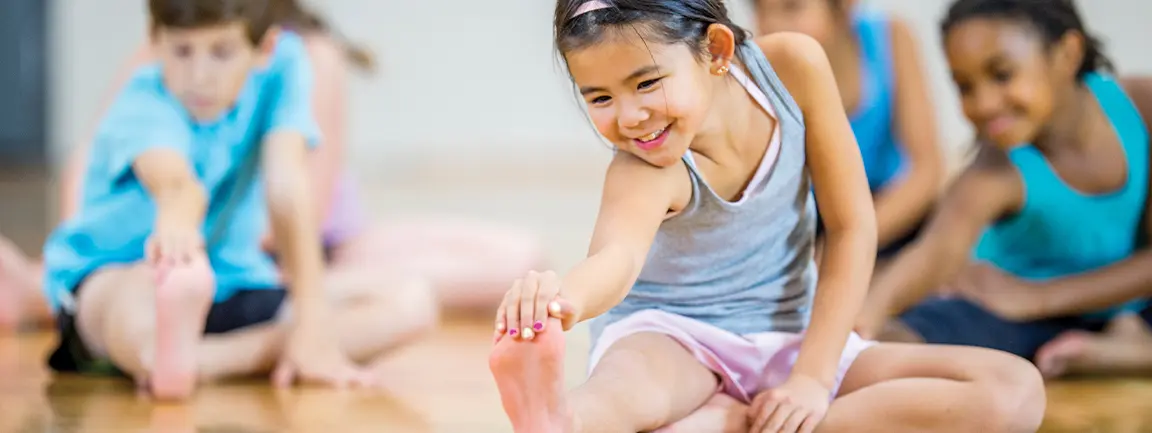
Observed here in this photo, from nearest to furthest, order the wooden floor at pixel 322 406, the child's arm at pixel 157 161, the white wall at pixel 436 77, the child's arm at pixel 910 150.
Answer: the wooden floor at pixel 322 406
the child's arm at pixel 157 161
the child's arm at pixel 910 150
the white wall at pixel 436 77

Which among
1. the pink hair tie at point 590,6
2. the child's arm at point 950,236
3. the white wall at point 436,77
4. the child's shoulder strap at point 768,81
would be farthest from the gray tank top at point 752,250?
the white wall at point 436,77

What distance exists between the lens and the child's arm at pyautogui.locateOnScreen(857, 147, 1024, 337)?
1339mm

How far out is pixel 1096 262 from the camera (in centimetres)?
140

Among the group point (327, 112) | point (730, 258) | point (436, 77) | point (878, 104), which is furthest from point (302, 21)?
point (436, 77)

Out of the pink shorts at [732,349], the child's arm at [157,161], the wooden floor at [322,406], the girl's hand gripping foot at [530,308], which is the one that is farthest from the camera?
the child's arm at [157,161]

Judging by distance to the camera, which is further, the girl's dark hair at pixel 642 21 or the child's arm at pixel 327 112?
the child's arm at pixel 327 112

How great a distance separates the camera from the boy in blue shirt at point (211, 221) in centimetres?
125

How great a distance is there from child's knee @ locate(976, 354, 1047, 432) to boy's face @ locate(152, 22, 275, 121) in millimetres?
791

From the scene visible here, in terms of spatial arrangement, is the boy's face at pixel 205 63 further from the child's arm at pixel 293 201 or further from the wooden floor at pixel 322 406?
the wooden floor at pixel 322 406

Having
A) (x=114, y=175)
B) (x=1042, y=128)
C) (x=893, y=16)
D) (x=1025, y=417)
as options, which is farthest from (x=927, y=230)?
(x=114, y=175)

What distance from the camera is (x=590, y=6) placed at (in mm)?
800

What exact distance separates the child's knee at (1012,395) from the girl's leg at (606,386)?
195mm

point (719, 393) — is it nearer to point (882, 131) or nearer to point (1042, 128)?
point (1042, 128)

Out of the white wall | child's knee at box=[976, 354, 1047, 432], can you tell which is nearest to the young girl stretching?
child's knee at box=[976, 354, 1047, 432]
